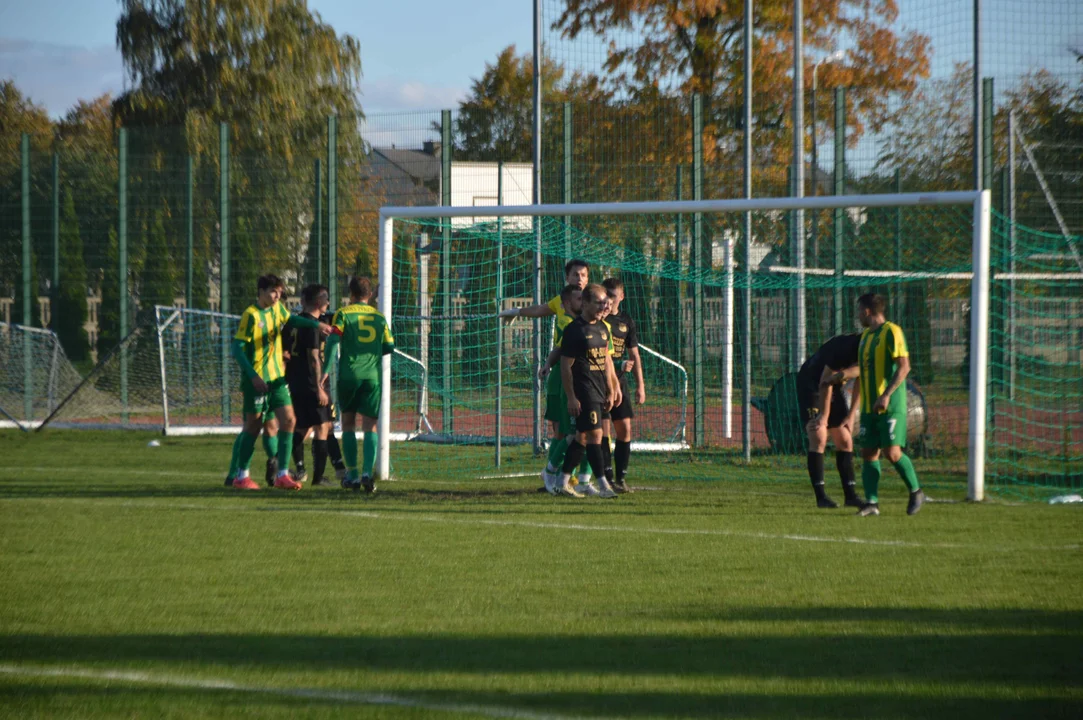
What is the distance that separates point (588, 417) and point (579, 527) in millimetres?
1627

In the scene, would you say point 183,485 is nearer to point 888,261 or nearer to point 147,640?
point 147,640

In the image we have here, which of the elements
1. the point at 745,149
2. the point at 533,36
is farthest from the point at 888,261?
the point at 533,36

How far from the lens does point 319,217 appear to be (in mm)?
17750

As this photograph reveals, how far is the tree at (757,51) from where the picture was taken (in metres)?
14.5

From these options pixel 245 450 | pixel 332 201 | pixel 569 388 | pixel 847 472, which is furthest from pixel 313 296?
pixel 332 201

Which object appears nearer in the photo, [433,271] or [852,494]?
[852,494]

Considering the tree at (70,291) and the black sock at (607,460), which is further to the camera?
the tree at (70,291)

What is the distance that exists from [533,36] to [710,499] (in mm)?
6054

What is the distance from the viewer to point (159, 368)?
1880 centimetres

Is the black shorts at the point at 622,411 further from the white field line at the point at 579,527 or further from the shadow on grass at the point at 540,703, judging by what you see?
the shadow on grass at the point at 540,703

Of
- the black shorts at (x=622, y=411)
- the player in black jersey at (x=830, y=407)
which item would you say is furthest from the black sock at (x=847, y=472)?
the black shorts at (x=622, y=411)

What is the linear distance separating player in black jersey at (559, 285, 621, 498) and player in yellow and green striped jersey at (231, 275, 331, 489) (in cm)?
243

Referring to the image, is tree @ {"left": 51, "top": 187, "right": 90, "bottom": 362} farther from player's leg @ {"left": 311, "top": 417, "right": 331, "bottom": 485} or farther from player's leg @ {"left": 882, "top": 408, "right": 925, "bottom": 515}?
player's leg @ {"left": 882, "top": 408, "right": 925, "bottom": 515}

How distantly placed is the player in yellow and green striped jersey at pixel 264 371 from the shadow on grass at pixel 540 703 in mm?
6503
